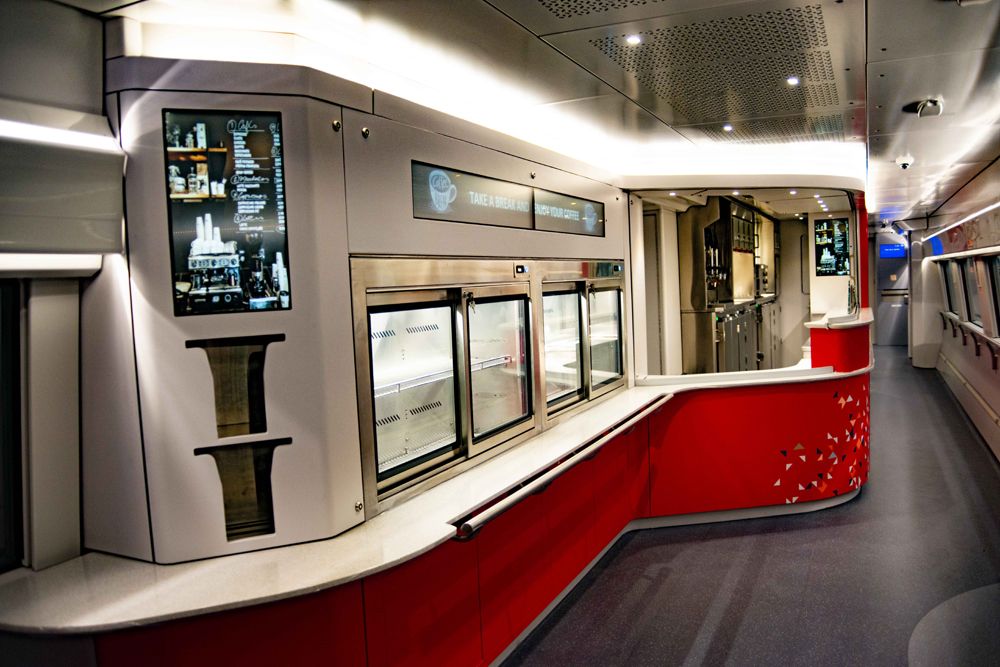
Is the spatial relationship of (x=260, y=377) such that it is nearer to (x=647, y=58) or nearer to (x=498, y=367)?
(x=498, y=367)

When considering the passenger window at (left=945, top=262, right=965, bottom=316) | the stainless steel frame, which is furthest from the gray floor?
the passenger window at (left=945, top=262, right=965, bottom=316)

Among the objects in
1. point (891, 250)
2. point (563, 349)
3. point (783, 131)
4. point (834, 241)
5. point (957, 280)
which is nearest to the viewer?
point (563, 349)

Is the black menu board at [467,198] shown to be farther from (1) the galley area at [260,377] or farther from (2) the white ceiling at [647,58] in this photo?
(2) the white ceiling at [647,58]

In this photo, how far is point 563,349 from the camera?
4.10m

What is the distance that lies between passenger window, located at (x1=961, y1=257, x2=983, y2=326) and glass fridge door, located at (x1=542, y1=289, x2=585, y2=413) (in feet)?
17.7

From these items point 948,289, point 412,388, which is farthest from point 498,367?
point 948,289

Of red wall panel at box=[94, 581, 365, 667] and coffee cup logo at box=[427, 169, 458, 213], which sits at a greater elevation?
coffee cup logo at box=[427, 169, 458, 213]

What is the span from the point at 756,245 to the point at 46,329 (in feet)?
26.0

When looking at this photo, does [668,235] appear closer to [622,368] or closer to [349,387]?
[622,368]

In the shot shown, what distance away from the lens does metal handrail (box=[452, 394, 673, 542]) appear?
7.88 ft

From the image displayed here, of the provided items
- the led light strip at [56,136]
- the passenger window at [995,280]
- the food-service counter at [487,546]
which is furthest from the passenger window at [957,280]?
the led light strip at [56,136]

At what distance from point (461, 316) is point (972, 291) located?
7681mm

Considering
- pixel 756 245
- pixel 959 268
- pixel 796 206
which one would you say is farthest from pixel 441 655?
pixel 959 268

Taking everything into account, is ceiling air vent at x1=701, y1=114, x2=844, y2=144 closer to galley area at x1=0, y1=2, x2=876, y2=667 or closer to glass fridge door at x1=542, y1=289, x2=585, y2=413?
glass fridge door at x1=542, y1=289, x2=585, y2=413
